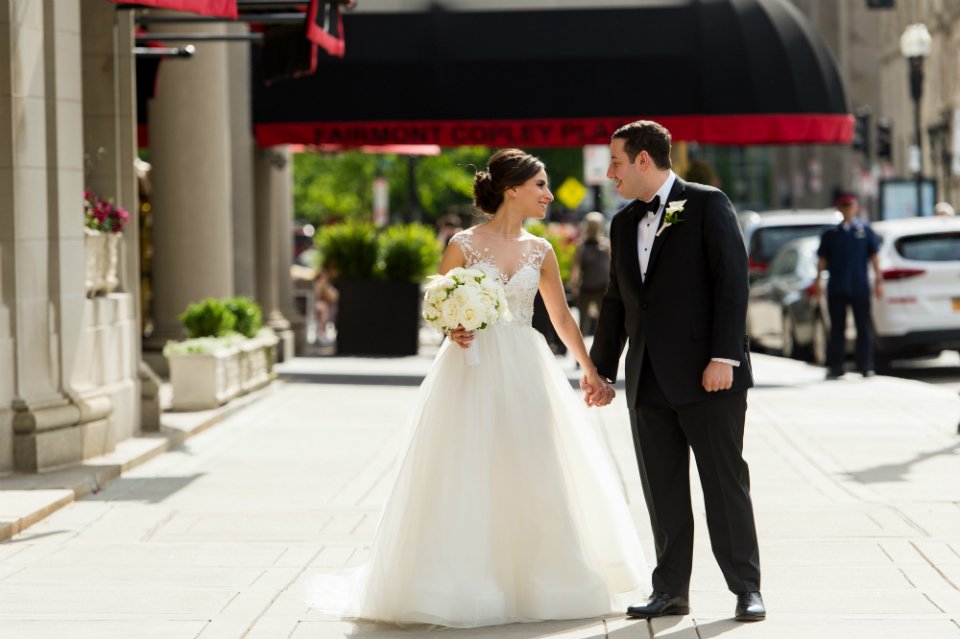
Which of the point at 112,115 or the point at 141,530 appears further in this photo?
the point at 112,115

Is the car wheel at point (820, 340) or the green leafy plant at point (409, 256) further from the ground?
the green leafy plant at point (409, 256)

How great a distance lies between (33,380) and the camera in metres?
8.47

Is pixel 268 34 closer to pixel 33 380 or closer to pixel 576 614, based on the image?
pixel 33 380

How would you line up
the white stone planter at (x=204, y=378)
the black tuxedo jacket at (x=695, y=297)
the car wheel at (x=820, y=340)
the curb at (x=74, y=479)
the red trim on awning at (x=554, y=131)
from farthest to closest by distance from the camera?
the car wheel at (x=820, y=340), the red trim on awning at (x=554, y=131), the white stone planter at (x=204, y=378), the curb at (x=74, y=479), the black tuxedo jacket at (x=695, y=297)

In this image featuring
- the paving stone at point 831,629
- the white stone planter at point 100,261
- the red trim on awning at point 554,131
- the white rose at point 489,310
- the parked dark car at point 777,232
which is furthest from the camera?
the parked dark car at point 777,232

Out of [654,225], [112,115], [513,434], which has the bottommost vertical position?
[513,434]

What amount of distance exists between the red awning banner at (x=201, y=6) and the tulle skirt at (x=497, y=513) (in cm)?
341

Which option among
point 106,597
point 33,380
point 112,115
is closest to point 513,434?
point 106,597

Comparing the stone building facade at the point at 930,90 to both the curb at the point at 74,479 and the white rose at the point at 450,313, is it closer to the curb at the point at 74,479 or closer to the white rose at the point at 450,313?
the curb at the point at 74,479

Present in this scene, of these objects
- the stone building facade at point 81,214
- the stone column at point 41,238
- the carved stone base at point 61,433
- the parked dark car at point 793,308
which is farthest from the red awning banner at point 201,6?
the parked dark car at point 793,308

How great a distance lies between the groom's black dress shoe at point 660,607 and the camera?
17.1 feet

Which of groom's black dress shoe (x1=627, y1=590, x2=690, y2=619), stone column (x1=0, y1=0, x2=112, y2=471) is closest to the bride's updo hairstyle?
groom's black dress shoe (x1=627, y1=590, x2=690, y2=619)

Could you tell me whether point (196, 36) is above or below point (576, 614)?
above

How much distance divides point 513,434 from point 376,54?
35.3 ft
